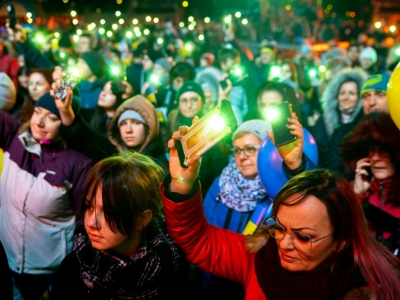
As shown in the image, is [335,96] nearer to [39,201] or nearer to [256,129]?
[256,129]

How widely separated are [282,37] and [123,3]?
23231 mm

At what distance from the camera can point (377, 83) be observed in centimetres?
434

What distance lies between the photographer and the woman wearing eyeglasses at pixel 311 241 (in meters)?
1.71

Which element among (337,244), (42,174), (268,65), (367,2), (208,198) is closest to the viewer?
(337,244)

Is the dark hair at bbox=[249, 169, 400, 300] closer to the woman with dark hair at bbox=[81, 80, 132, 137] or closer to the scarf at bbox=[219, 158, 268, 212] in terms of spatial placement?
the scarf at bbox=[219, 158, 268, 212]

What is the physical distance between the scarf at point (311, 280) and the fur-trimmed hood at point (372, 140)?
1.36m

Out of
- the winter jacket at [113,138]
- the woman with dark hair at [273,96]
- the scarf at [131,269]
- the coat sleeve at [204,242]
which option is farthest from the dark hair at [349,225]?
the woman with dark hair at [273,96]

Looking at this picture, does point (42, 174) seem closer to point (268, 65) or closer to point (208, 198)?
point (208, 198)

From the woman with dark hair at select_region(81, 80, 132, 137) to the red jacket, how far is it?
3093 millimetres

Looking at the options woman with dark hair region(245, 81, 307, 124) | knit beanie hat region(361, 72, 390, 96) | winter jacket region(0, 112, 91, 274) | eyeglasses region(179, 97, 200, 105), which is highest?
knit beanie hat region(361, 72, 390, 96)

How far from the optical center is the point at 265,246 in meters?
1.89

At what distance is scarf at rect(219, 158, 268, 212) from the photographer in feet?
9.97

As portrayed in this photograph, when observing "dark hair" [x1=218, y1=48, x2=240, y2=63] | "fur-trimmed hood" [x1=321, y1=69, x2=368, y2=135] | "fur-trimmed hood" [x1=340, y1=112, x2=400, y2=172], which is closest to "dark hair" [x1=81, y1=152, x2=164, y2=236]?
"fur-trimmed hood" [x1=340, y1=112, x2=400, y2=172]

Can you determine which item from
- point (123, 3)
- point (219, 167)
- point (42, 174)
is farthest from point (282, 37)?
point (123, 3)
